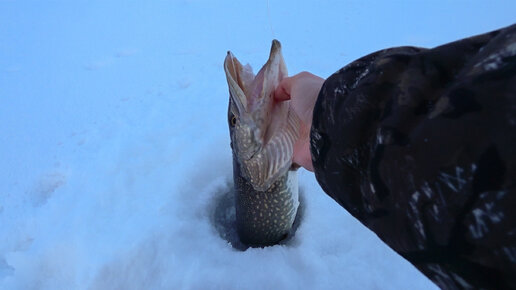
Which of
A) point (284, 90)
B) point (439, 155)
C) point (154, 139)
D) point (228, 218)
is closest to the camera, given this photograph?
point (439, 155)

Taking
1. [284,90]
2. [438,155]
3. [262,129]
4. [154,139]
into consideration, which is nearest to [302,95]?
[284,90]

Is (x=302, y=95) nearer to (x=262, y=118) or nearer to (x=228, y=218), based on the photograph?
(x=262, y=118)

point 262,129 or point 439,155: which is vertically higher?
point 439,155

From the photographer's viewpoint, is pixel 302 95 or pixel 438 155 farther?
pixel 302 95

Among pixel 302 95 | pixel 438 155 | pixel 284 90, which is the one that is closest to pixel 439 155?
pixel 438 155

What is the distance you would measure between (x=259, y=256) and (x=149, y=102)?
1.57m

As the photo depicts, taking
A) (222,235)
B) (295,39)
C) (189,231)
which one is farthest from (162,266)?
(295,39)

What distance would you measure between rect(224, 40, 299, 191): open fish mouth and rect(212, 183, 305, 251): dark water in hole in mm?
732

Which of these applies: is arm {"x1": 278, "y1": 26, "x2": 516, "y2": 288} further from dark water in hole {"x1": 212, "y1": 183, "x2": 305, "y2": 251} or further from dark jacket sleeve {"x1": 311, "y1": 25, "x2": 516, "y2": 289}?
dark water in hole {"x1": 212, "y1": 183, "x2": 305, "y2": 251}

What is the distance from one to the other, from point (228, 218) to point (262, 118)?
1076 mm

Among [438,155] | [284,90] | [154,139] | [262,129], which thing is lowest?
[154,139]

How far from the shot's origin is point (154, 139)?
238 cm

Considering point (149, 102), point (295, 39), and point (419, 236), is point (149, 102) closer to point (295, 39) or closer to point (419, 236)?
point (295, 39)

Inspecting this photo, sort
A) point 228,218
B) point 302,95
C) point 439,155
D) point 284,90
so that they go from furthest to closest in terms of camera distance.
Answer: point 228,218 → point 284,90 → point 302,95 → point 439,155
